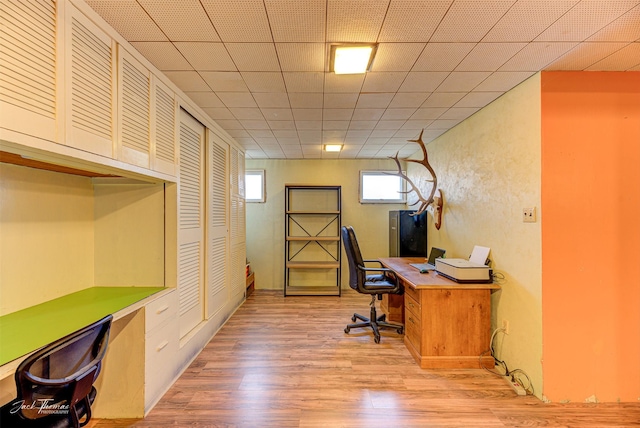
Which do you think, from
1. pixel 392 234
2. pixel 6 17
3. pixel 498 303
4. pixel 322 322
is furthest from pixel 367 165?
pixel 6 17

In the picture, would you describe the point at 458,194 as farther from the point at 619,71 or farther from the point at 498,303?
the point at 619,71

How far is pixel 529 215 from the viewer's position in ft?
6.97

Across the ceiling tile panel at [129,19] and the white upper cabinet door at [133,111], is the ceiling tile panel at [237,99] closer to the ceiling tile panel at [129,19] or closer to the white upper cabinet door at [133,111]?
the white upper cabinet door at [133,111]

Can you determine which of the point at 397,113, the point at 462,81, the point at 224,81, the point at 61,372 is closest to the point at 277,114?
the point at 224,81

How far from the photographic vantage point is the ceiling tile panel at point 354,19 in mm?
1431

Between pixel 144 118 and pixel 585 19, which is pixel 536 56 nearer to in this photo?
pixel 585 19

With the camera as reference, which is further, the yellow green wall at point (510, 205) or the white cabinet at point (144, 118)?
the yellow green wall at point (510, 205)

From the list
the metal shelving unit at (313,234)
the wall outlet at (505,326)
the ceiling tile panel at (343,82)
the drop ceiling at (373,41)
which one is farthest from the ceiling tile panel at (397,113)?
the metal shelving unit at (313,234)

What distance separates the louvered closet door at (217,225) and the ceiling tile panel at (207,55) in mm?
1170

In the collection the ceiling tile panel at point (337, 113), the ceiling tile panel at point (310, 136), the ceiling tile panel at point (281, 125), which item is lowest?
the ceiling tile panel at point (310, 136)

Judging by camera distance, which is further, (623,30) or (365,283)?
(365,283)

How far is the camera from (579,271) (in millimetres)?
2010

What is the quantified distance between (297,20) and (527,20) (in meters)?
1.26

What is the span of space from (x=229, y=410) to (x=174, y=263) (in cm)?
114
